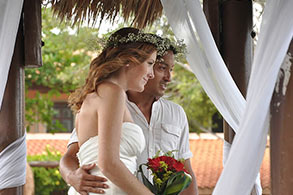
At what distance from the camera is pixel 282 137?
1915mm

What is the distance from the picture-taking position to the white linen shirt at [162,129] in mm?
2967

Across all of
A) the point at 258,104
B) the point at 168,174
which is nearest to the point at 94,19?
the point at 168,174

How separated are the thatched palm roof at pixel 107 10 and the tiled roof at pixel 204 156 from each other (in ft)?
18.2

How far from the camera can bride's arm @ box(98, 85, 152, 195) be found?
2.24m

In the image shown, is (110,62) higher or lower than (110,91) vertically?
higher

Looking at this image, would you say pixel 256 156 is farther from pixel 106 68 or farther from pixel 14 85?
pixel 14 85

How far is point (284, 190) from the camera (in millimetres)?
1909

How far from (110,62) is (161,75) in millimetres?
529

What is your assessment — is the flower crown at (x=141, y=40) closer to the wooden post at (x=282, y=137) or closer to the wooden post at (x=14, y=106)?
the wooden post at (x=14, y=106)

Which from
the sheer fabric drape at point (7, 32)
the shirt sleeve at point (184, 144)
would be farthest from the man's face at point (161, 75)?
the sheer fabric drape at point (7, 32)

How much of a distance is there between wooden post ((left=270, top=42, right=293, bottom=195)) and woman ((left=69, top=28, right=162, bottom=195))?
26.2 inches

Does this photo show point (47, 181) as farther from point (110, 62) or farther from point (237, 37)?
point (110, 62)

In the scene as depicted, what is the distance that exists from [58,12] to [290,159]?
190cm

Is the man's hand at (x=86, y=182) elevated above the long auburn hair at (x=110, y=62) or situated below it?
below
